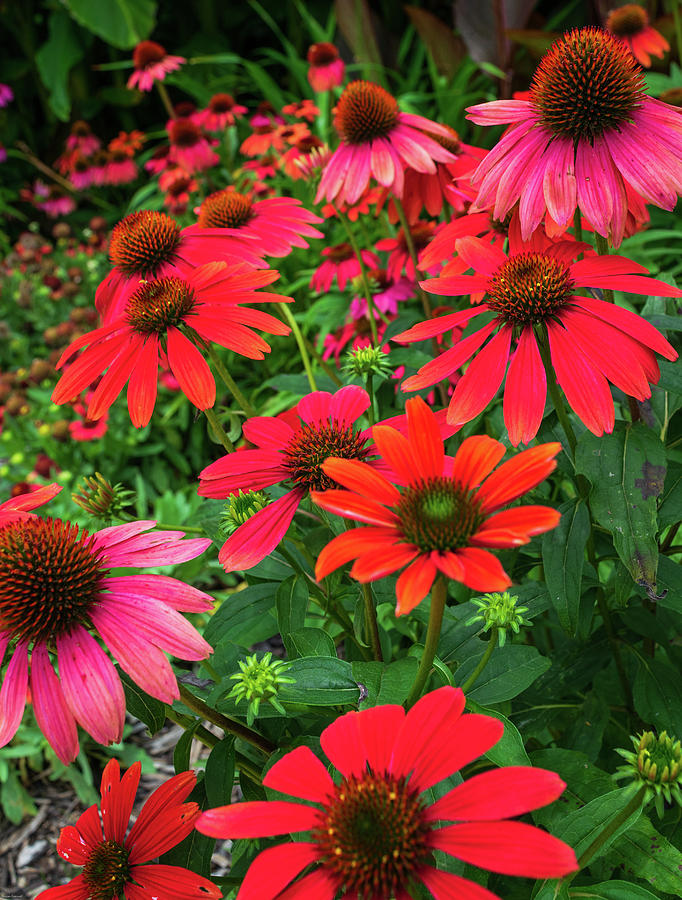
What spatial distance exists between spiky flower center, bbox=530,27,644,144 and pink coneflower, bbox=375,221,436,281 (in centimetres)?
58

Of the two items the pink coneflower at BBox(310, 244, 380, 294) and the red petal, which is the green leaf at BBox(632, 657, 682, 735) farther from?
the pink coneflower at BBox(310, 244, 380, 294)

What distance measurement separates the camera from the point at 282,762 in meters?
0.58

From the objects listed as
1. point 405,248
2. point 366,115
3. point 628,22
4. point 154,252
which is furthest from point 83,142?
point 154,252

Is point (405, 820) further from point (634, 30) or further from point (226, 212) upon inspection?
point (634, 30)

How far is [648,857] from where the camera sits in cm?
76

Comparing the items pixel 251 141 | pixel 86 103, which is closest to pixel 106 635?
pixel 251 141

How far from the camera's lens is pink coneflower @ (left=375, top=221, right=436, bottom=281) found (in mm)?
1479

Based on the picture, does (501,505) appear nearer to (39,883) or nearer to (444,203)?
(444,203)

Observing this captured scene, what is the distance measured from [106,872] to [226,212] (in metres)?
A: 0.93

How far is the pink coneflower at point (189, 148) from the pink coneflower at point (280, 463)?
2062mm

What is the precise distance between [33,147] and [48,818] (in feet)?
16.9

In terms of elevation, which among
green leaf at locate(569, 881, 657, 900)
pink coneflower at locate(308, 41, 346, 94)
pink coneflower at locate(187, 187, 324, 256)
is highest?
pink coneflower at locate(308, 41, 346, 94)

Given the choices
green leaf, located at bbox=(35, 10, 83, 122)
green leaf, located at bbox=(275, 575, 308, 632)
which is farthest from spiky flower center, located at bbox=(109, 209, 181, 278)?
green leaf, located at bbox=(35, 10, 83, 122)

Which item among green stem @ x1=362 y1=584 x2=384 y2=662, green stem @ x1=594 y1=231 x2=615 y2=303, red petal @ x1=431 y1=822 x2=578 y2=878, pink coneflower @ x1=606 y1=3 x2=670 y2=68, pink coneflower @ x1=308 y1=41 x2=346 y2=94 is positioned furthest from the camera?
pink coneflower @ x1=308 y1=41 x2=346 y2=94
